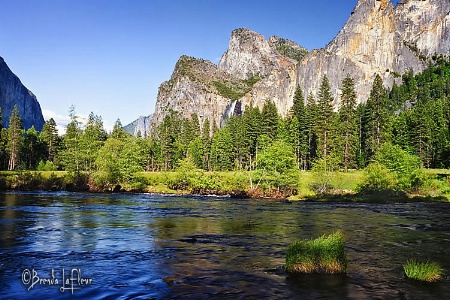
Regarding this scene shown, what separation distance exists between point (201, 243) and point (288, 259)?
7.49 m

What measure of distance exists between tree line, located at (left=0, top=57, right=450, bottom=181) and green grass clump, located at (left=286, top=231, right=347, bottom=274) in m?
49.1

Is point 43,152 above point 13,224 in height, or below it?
above

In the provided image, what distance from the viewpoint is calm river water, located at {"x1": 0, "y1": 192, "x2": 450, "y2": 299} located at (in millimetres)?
12664

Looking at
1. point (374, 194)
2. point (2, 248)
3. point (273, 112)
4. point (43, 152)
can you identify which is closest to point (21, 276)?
point (2, 248)

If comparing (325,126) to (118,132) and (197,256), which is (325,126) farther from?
(197,256)

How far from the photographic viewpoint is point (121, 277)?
14.4 meters

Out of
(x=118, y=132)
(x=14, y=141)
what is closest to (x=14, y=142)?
(x=14, y=141)

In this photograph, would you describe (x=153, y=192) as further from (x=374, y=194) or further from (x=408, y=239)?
(x=408, y=239)

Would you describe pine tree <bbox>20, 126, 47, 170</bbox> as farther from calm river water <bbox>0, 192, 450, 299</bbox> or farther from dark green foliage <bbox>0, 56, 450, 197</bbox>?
calm river water <bbox>0, 192, 450, 299</bbox>

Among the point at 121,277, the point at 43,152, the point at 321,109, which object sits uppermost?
the point at 321,109
